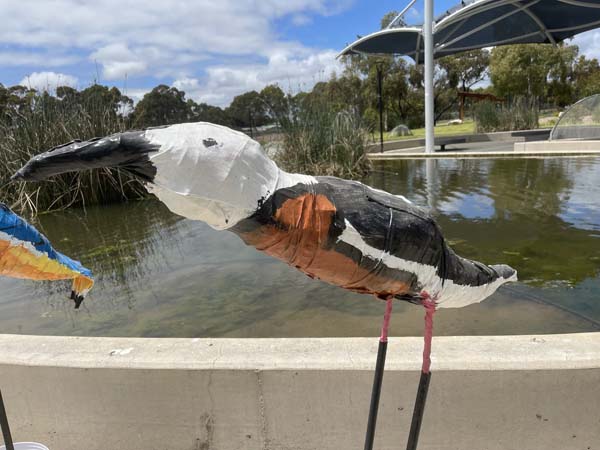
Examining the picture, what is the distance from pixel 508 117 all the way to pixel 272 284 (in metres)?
19.3

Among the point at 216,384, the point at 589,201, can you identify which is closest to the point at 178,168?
the point at 216,384

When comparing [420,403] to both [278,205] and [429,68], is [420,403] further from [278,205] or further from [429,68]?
[429,68]

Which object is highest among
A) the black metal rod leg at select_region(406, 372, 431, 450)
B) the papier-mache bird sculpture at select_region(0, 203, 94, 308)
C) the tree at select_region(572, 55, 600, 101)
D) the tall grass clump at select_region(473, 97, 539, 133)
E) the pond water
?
the tree at select_region(572, 55, 600, 101)

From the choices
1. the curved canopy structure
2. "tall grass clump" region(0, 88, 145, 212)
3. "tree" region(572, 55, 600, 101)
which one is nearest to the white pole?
the curved canopy structure

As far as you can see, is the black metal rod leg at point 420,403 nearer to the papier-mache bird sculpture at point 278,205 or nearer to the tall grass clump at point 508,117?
the papier-mache bird sculpture at point 278,205

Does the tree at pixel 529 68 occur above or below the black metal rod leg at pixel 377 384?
above

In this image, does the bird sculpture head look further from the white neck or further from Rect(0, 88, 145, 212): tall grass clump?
Rect(0, 88, 145, 212): tall grass clump

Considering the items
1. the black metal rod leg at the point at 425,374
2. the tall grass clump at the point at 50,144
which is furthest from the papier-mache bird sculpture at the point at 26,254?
the tall grass clump at the point at 50,144

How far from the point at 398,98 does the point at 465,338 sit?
34447mm

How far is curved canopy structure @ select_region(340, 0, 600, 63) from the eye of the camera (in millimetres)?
14483

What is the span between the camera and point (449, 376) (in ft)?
5.20

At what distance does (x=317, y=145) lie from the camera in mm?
9141

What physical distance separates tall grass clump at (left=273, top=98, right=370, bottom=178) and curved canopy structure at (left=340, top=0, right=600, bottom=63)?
722 cm

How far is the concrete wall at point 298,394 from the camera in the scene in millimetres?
1582
